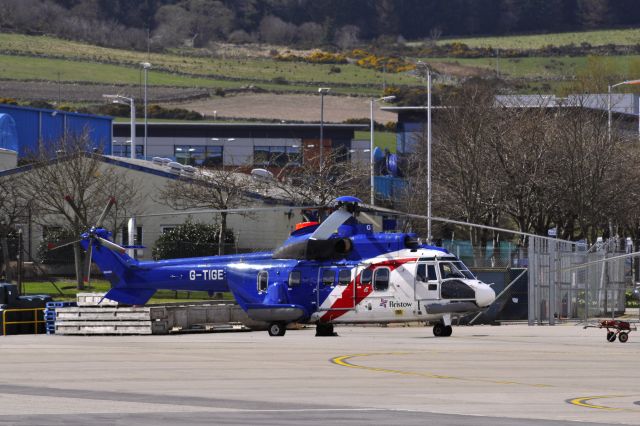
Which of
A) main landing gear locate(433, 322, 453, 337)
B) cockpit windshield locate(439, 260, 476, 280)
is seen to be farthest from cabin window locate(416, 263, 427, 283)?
main landing gear locate(433, 322, 453, 337)

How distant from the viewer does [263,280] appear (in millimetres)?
39688

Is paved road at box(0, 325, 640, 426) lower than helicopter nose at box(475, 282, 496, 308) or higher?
lower

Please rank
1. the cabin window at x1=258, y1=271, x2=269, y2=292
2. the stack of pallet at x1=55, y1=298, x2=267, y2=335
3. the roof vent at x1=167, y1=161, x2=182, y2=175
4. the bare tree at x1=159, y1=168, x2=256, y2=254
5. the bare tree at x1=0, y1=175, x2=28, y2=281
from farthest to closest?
the roof vent at x1=167, y1=161, x2=182, y2=175 → the bare tree at x1=159, y1=168, x2=256, y2=254 → the bare tree at x1=0, y1=175, x2=28, y2=281 → the stack of pallet at x1=55, y1=298, x2=267, y2=335 → the cabin window at x1=258, y1=271, x2=269, y2=292

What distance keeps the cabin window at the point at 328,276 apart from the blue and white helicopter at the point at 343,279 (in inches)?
1.1

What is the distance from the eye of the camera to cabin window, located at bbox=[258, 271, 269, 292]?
39.7 m

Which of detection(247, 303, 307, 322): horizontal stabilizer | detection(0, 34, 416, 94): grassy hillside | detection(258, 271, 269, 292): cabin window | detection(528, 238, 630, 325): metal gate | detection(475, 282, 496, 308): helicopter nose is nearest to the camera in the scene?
detection(475, 282, 496, 308): helicopter nose

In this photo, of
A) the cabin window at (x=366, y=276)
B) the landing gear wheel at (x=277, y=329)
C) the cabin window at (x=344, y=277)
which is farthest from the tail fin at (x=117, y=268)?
the cabin window at (x=366, y=276)

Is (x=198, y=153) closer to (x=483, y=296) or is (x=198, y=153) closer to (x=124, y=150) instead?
(x=124, y=150)

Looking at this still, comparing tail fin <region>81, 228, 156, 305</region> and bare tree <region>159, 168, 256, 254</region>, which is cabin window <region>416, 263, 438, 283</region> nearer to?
tail fin <region>81, 228, 156, 305</region>

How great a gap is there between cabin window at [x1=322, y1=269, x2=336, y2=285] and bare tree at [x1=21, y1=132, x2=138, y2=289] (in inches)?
1024

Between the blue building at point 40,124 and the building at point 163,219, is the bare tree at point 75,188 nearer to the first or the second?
the building at point 163,219

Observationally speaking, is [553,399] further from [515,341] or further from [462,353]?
[515,341]

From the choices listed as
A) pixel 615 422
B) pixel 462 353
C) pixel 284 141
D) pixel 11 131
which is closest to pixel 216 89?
pixel 284 141

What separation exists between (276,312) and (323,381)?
15725mm
